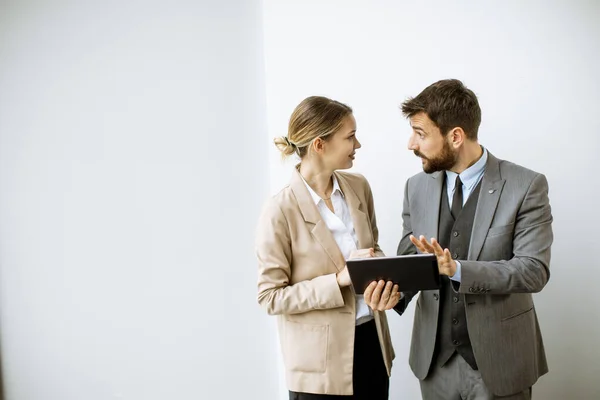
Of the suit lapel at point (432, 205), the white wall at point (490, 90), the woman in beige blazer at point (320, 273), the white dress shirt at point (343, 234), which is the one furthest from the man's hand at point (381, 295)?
the white wall at point (490, 90)

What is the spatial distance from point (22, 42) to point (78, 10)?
30 centimetres

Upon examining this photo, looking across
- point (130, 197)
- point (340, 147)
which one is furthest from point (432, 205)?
point (130, 197)

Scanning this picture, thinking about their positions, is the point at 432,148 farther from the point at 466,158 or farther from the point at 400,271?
the point at 400,271

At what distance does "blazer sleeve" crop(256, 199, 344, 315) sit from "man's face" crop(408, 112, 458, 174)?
0.54m

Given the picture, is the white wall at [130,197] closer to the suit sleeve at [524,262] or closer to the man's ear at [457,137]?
the man's ear at [457,137]

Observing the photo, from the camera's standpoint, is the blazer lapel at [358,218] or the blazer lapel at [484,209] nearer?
the blazer lapel at [484,209]

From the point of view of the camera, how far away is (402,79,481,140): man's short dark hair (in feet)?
6.00

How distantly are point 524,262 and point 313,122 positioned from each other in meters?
0.85

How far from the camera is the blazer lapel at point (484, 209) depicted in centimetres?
175

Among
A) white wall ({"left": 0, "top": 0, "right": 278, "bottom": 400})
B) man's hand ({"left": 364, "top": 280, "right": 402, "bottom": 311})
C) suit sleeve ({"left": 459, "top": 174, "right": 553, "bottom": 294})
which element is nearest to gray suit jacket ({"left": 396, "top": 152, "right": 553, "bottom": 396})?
suit sleeve ({"left": 459, "top": 174, "right": 553, "bottom": 294})

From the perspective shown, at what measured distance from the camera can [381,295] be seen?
165cm

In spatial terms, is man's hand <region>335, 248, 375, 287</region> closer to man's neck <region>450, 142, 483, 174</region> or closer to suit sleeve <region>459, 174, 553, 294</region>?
suit sleeve <region>459, 174, 553, 294</region>

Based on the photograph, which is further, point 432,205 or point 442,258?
point 432,205

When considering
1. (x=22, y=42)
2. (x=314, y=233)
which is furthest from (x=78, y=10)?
(x=314, y=233)
